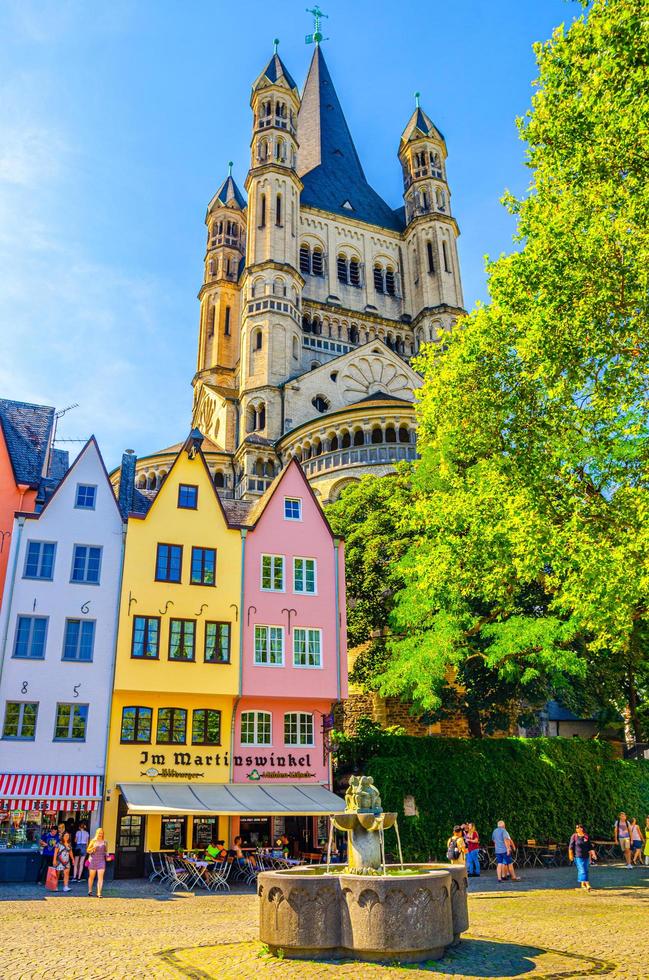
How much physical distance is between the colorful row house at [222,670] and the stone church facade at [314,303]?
20.4 meters

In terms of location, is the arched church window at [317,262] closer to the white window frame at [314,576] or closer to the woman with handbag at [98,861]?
the white window frame at [314,576]

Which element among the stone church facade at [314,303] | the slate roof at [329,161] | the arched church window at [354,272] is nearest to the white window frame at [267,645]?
the stone church facade at [314,303]

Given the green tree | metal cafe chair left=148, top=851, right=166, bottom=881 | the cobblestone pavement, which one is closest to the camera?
the cobblestone pavement

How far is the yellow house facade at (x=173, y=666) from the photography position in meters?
22.3

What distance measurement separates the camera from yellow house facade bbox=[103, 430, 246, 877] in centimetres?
2227

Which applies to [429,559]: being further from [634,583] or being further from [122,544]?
[122,544]

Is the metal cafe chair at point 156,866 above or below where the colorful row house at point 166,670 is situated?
below

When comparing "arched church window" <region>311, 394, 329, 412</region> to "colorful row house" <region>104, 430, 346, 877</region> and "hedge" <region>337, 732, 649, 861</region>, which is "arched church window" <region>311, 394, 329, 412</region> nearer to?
"colorful row house" <region>104, 430, 346, 877</region>

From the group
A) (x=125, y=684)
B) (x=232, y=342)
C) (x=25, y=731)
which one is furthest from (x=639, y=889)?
(x=232, y=342)

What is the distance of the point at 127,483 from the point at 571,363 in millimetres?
19525

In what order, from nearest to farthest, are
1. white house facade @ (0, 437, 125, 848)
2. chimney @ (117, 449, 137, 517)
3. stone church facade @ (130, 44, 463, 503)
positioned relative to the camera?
white house facade @ (0, 437, 125, 848) → chimney @ (117, 449, 137, 517) → stone church facade @ (130, 44, 463, 503)

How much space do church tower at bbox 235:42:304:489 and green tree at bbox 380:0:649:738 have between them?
34865 mm

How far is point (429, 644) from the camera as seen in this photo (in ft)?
77.0

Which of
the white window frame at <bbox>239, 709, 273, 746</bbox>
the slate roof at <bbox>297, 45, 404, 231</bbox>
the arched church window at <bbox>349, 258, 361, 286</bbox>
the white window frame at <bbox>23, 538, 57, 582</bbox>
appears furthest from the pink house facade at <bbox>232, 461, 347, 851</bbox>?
the slate roof at <bbox>297, 45, 404, 231</bbox>
